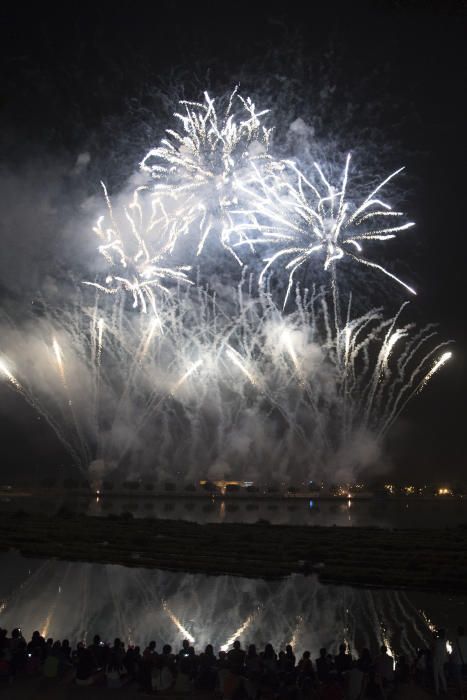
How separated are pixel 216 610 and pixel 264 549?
1256 cm

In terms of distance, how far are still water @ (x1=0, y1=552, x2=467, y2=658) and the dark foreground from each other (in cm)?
152

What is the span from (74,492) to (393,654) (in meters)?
110

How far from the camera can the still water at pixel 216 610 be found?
14.9 meters

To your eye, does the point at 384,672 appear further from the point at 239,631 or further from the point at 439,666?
the point at 239,631

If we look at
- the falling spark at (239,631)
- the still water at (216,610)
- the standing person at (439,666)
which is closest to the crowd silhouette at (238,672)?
the standing person at (439,666)

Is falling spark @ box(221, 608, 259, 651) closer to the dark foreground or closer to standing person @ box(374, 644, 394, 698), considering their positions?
standing person @ box(374, 644, 394, 698)

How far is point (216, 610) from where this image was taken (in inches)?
693

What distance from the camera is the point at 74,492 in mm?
116062

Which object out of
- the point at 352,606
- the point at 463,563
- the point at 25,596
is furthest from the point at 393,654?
the point at 463,563

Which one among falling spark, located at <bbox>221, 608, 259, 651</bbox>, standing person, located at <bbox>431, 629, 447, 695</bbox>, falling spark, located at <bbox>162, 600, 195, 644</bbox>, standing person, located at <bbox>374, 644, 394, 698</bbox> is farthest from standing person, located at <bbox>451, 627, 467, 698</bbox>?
falling spark, located at <bbox>162, 600, 195, 644</bbox>

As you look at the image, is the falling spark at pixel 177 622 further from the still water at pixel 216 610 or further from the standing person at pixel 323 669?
the standing person at pixel 323 669

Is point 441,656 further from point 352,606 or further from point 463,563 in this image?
point 463,563

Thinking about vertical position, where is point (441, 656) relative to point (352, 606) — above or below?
below

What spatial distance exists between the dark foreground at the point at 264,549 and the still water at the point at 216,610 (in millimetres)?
1523
